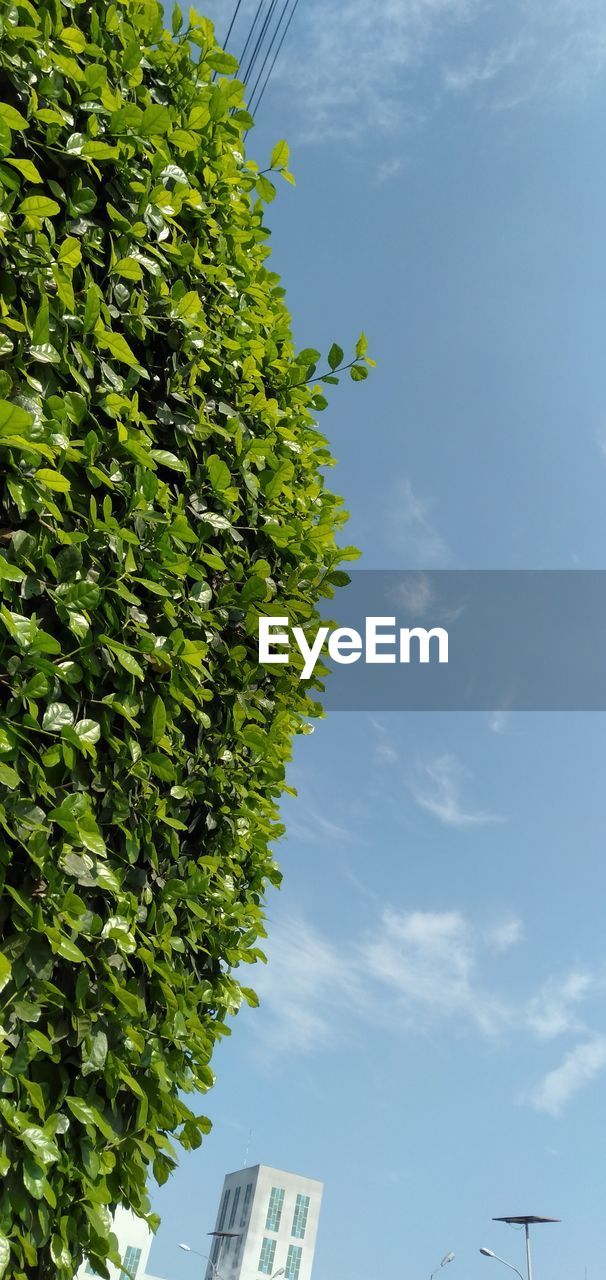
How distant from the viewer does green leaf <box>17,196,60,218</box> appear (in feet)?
7.14

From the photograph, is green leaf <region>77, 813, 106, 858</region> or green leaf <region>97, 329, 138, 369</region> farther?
green leaf <region>97, 329, 138, 369</region>

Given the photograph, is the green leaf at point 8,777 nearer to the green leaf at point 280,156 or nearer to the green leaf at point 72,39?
the green leaf at point 72,39

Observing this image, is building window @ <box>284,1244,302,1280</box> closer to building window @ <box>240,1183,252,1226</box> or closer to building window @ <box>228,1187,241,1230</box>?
building window @ <box>240,1183,252,1226</box>

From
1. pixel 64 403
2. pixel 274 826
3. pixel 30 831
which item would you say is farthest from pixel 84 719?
pixel 274 826

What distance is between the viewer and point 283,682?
3213 millimetres

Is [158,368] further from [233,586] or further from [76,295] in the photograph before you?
[233,586]

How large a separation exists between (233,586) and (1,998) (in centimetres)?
141

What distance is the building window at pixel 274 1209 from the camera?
2857 inches

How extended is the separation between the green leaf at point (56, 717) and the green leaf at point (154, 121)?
168 cm

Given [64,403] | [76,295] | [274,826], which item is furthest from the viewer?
[274,826]

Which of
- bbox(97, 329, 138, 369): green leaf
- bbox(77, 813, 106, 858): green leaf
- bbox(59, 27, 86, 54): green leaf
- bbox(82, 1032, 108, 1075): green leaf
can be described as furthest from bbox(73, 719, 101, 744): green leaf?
bbox(59, 27, 86, 54): green leaf

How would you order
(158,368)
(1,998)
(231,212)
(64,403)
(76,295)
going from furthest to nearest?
(231,212)
(158,368)
(76,295)
(64,403)
(1,998)

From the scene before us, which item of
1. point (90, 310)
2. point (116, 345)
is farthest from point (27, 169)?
point (116, 345)

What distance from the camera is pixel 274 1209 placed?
240 ft
